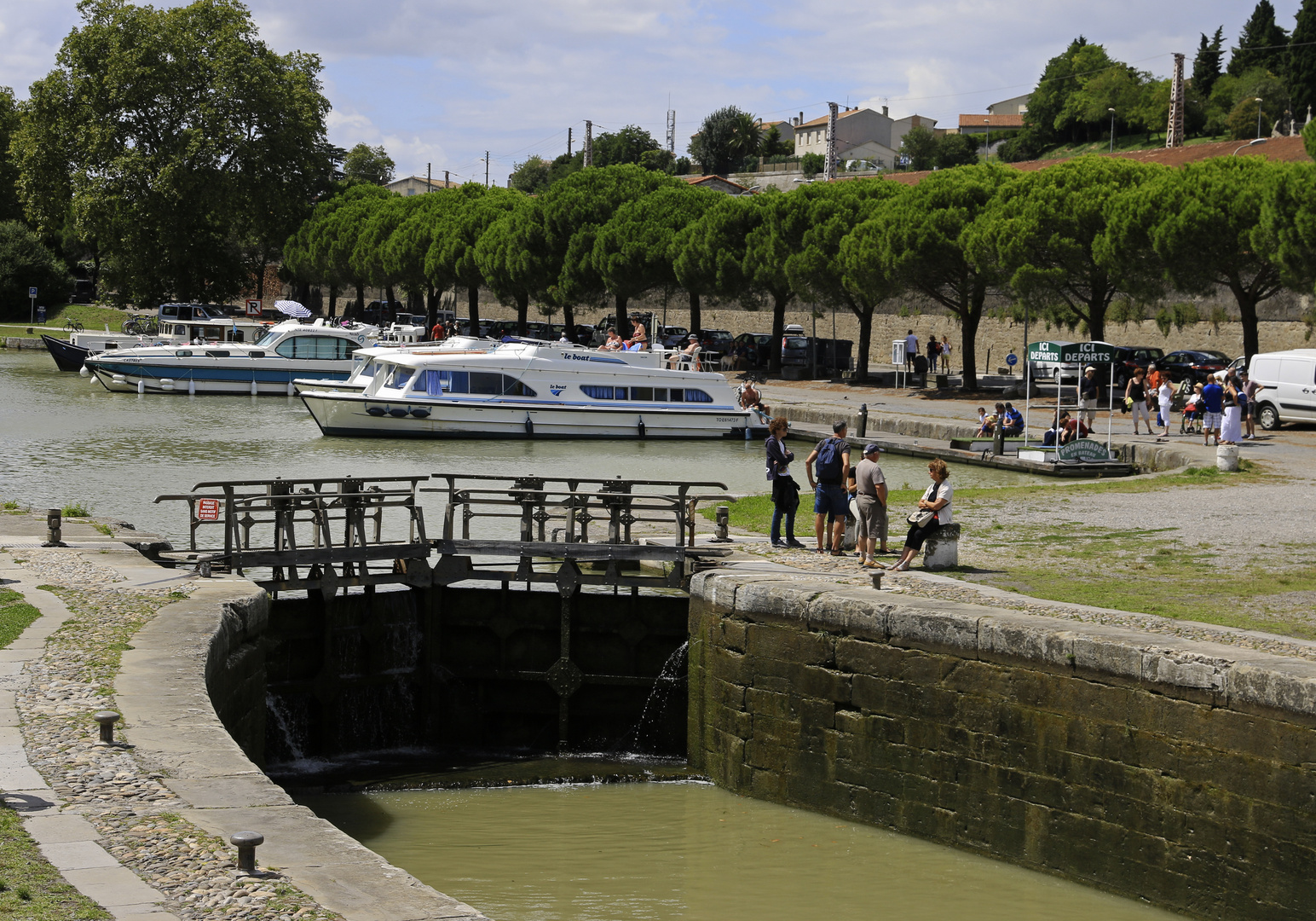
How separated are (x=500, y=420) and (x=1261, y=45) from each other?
82338mm

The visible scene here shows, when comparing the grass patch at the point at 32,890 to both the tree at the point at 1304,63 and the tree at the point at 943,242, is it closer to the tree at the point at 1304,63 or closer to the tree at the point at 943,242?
the tree at the point at 943,242

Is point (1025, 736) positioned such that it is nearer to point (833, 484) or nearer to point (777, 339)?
point (833, 484)

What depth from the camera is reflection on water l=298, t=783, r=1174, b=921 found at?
10406 mm

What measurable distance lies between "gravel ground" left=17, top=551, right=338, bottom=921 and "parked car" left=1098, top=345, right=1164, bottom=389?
34602mm

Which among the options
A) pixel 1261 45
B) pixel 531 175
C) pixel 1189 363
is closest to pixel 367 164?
pixel 531 175

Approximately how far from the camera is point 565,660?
15.4m

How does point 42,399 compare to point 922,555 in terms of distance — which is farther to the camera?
point 42,399

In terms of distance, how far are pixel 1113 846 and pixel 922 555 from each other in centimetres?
546

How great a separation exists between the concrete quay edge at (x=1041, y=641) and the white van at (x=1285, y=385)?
2299 centimetres

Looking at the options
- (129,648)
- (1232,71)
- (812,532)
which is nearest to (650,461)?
(812,532)

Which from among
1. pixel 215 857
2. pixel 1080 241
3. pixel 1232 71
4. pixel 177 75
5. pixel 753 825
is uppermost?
pixel 1232 71

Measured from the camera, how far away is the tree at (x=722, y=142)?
443 feet

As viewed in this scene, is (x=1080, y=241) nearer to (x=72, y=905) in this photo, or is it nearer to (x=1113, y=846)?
(x=1113, y=846)

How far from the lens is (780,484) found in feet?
52.9
